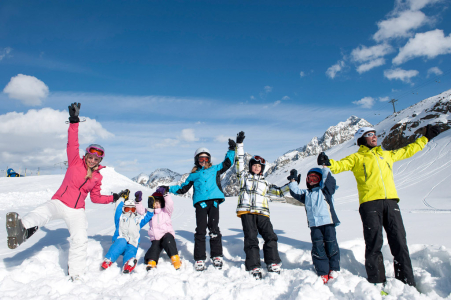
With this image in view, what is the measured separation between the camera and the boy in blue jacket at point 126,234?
14.5ft

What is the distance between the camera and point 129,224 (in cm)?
488

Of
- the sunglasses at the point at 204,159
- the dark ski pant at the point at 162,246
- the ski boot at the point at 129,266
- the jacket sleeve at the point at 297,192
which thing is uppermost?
the sunglasses at the point at 204,159

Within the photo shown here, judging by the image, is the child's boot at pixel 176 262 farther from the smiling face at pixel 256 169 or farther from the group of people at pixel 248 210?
the smiling face at pixel 256 169

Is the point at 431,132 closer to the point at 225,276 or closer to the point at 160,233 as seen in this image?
the point at 225,276

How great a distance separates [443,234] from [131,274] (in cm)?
580

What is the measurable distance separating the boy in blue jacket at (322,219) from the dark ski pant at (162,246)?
2.32 m

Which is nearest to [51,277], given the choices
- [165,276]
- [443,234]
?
[165,276]

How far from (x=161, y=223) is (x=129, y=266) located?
94cm

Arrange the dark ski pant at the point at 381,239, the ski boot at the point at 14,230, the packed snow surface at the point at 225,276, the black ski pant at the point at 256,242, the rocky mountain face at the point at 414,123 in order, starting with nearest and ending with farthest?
the ski boot at the point at 14,230
the packed snow surface at the point at 225,276
the dark ski pant at the point at 381,239
the black ski pant at the point at 256,242
the rocky mountain face at the point at 414,123

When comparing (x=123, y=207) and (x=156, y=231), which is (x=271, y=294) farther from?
(x=123, y=207)

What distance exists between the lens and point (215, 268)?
432cm

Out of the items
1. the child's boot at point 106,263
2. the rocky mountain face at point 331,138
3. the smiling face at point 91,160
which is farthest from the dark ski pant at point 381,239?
the rocky mountain face at point 331,138

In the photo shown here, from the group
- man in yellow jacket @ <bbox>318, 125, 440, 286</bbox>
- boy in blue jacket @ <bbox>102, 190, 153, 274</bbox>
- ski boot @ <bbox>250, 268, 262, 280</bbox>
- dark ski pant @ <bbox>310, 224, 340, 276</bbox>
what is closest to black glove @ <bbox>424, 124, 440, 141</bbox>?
man in yellow jacket @ <bbox>318, 125, 440, 286</bbox>

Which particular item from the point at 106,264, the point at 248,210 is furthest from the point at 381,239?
the point at 106,264
